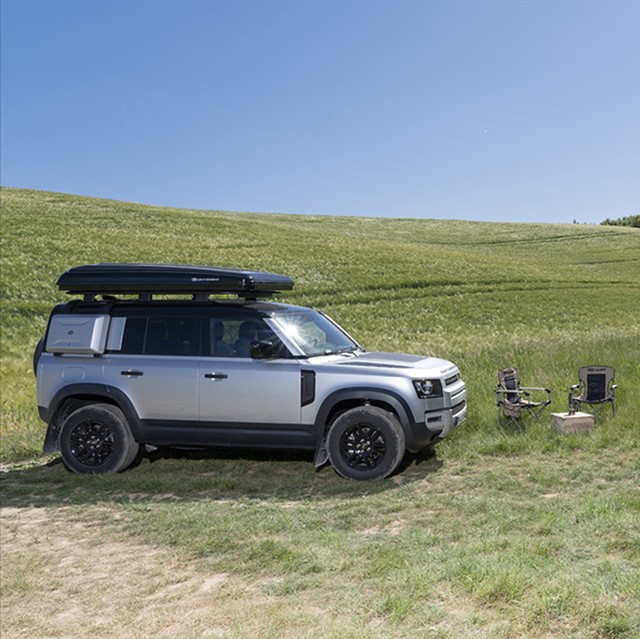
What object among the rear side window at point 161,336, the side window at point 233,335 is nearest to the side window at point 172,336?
the rear side window at point 161,336

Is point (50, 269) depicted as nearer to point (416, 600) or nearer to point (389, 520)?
point (389, 520)

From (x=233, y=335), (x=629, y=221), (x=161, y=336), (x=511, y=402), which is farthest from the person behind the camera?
(x=629, y=221)

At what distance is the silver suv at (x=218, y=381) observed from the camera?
Answer: 342 inches

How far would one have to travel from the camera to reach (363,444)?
8.70m

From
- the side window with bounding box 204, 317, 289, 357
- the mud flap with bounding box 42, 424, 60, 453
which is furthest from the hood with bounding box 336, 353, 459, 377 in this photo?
the mud flap with bounding box 42, 424, 60, 453

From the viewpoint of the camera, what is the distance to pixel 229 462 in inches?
395

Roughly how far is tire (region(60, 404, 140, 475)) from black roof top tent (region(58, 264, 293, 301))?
1.57 metres

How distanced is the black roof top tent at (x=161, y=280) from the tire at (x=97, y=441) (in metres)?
1.57

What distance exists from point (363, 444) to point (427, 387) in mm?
1012

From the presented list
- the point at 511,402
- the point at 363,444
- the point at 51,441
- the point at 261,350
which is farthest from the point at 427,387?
the point at 51,441

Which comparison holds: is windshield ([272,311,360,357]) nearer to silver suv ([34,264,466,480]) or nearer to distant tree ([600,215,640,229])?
silver suv ([34,264,466,480])

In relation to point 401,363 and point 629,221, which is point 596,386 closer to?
point 401,363

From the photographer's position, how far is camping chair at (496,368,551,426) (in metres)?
11.0

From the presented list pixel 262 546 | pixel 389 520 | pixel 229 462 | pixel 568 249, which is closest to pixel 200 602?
pixel 262 546
